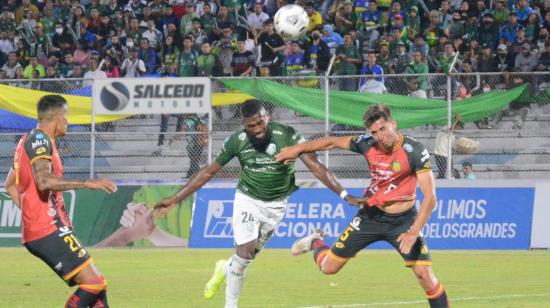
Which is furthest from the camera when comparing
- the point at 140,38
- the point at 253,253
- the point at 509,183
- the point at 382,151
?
the point at 140,38

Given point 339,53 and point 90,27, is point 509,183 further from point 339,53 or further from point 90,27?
point 90,27

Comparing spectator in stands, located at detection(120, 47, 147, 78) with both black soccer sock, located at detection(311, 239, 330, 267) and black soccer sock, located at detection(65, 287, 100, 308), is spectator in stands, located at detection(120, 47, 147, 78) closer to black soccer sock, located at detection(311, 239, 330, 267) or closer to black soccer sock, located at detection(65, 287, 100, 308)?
black soccer sock, located at detection(311, 239, 330, 267)

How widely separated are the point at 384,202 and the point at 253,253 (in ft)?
5.56

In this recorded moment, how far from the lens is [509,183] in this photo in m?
22.6

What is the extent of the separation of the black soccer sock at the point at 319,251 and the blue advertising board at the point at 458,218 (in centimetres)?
954

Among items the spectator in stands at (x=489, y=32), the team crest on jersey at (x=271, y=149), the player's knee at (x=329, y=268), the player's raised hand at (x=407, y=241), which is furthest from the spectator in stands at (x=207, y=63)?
the player's raised hand at (x=407, y=241)

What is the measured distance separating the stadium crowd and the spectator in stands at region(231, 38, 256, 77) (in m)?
0.03

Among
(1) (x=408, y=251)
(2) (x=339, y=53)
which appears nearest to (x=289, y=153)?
(1) (x=408, y=251)

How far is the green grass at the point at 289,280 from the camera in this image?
14562 mm

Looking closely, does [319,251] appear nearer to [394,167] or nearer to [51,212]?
[394,167]

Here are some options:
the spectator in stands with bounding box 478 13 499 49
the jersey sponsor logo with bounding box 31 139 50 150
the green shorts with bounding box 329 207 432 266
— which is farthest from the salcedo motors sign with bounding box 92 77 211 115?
the jersey sponsor logo with bounding box 31 139 50 150

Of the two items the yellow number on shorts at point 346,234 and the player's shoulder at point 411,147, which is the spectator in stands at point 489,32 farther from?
the player's shoulder at point 411,147

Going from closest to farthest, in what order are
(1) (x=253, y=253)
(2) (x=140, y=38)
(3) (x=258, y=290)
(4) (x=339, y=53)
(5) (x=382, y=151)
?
(5) (x=382, y=151)
(1) (x=253, y=253)
(3) (x=258, y=290)
(4) (x=339, y=53)
(2) (x=140, y=38)

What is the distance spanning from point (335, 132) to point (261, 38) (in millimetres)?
5436
